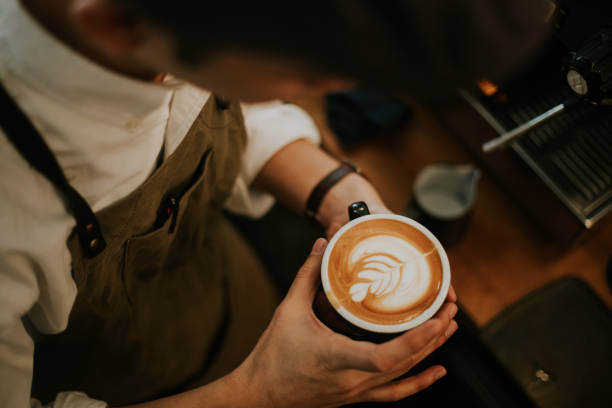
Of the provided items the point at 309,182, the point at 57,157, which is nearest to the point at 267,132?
the point at 309,182

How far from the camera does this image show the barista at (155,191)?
0.60 meters

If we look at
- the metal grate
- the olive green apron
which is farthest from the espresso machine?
the olive green apron

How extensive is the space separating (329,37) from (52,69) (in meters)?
0.46

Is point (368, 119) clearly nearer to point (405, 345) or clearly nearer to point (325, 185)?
point (325, 185)

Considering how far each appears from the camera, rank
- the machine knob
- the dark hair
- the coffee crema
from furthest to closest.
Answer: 1. the coffee crema
2. the machine knob
3. the dark hair

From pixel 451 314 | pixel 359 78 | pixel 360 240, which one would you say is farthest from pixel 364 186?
pixel 359 78

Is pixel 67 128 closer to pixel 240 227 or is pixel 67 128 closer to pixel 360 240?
pixel 360 240

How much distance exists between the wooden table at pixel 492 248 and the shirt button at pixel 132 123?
0.85 meters

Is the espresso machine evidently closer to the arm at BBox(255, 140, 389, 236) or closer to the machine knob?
the machine knob

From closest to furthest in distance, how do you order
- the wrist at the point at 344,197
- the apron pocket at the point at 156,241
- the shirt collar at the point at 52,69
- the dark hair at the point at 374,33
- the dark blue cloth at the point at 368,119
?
1. the dark hair at the point at 374,33
2. the shirt collar at the point at 52,69
3. the apron pocket at the point at 156,241
4. the wrist at the point at 344,197
5. the dark blue cloth at the point at 368,119

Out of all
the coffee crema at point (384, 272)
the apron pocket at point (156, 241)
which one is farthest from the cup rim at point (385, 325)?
the apron pocket at point (156, 241)

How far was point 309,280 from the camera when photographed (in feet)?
3.25

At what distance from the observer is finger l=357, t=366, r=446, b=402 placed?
108 centimetres

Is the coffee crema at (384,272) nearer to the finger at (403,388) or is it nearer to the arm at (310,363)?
the arm at (310,363)
